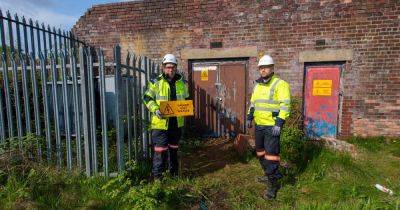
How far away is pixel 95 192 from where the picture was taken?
139 inches

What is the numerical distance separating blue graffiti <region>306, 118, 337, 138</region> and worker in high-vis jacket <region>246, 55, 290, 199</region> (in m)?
3.39

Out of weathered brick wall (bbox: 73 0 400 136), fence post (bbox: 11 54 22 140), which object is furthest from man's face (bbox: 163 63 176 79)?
weathered brick wall (bbox: 73 0 400 136)

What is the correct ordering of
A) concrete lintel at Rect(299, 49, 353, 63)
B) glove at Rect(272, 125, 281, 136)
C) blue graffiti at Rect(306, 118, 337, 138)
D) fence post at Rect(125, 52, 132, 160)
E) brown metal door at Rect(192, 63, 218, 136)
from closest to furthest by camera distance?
glove at Rect(272, 125, 281, 136) < fence post at Rect(125, 52, 132, 160) < concrete lintel at Rect(299, 49, 353, 63) < blue graffiti at Rect(306, 118, 337, 138) < brown metal door at Rect(192, 63, 218, 136)

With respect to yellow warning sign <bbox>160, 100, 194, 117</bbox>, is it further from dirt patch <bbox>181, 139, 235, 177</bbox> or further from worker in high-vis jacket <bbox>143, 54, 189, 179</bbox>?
dirt patch <bbox>181, 139, 235, 177</bbox>

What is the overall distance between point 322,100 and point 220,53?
9.36ft

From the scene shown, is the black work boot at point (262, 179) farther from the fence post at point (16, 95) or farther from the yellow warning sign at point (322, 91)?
the fence post at point (16, 95)

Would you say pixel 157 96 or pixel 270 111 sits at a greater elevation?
pixel 157 96

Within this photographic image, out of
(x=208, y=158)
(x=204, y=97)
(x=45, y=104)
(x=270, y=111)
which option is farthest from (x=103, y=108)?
(x=204, y=97)

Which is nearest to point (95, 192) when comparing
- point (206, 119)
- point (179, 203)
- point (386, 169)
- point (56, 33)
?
point (179, 203)

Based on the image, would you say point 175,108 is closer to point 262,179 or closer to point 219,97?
point 262,179

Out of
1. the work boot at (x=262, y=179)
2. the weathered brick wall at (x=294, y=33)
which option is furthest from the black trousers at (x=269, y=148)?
the weathered brick wall at (x=294, y=33)

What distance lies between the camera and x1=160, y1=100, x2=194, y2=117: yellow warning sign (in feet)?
12.8

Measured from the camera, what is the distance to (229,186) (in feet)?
13.6

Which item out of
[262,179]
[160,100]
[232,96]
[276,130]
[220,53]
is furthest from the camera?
[232,96]
